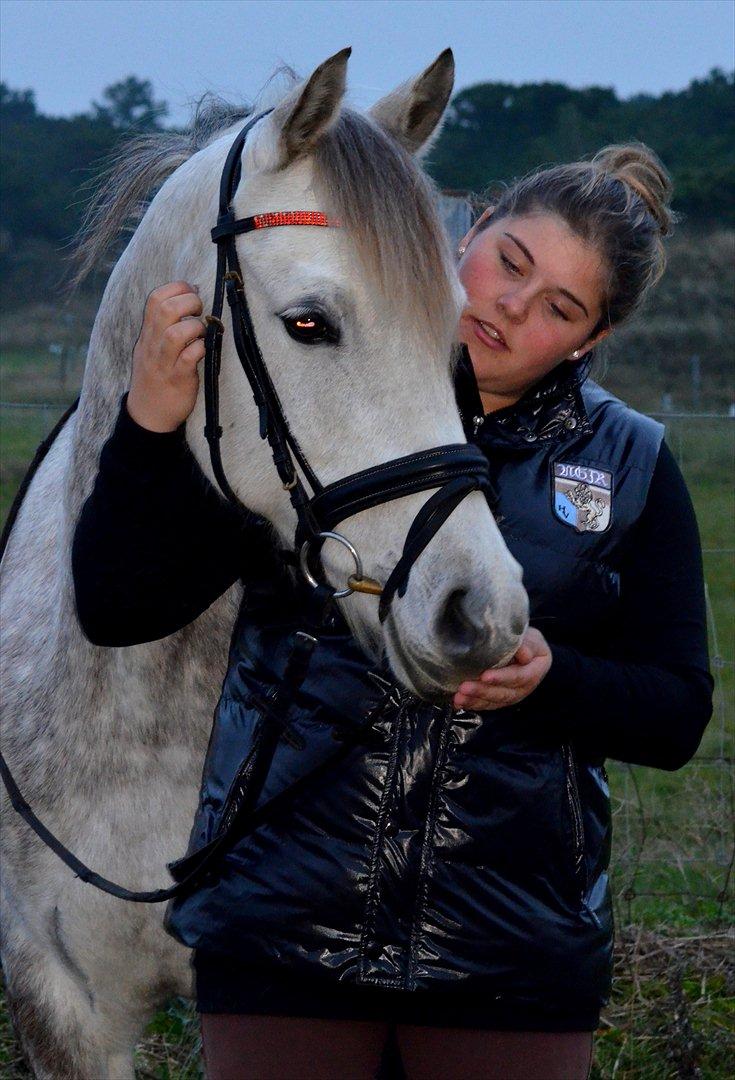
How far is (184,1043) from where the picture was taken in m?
3.46

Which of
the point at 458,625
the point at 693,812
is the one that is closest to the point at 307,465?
the point at 458,625

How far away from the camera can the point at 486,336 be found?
6.25ft

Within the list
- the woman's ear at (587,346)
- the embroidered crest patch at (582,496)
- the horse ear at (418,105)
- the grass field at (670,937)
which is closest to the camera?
the embroidered crest patch at (582,496)

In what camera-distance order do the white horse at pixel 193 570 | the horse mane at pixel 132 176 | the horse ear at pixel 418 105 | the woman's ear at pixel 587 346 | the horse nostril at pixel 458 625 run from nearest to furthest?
1. the horse nostril at pixel 458 625
2. the white horse at pixel 193 570
3. the horse ear at pixel 418 105
4. the woman's ear at pixel 587 346
5. the horse mane at pixel 132 176

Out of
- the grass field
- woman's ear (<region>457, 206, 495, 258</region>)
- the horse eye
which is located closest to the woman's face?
woman's ear (<region>457, 206, 495, 258</region>)

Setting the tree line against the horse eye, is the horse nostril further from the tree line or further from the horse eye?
the tree line

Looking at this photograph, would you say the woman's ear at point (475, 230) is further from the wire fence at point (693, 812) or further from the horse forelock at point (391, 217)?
the wire fence at point (693, 812)

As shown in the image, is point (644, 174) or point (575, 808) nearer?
point (575, 808)

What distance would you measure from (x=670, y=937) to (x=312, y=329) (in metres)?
2.94

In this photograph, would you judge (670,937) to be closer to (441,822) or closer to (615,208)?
(441,822)

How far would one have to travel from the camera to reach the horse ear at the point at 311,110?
5.46 feet

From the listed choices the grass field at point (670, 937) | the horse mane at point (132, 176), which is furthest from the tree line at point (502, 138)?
the horse mane at point (132, 176)

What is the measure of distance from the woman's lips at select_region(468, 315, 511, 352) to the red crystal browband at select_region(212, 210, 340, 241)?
34cm

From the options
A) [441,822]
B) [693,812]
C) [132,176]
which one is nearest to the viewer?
[441,822]
